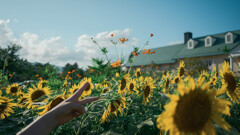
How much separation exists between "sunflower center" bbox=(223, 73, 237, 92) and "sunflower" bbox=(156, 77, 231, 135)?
2.67 ft

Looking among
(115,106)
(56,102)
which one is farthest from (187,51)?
(56,102)

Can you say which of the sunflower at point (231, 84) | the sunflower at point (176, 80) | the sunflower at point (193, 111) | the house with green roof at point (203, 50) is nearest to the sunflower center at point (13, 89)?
the sunflower at point (176, 80)

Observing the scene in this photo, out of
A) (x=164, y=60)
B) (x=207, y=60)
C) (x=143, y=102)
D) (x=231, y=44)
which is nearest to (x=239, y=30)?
(x=231, y=44)

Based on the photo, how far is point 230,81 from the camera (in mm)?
1576

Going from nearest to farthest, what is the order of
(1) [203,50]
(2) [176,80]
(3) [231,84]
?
(3) [231,84] < (2) [176,80] < (1) [203,50]

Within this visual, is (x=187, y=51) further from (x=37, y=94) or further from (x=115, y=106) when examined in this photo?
(x=115, y=106)

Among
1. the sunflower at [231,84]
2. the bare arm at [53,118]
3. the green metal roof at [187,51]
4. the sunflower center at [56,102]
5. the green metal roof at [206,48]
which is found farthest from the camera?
the green metal roof at [187,51]

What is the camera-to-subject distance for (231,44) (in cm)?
2611

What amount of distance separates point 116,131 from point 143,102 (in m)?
0.76

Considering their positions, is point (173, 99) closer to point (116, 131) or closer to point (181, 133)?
point (181, 133)

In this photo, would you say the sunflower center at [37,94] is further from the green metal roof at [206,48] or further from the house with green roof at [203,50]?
the green metal roof at [206,48]

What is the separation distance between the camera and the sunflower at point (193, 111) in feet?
2.73

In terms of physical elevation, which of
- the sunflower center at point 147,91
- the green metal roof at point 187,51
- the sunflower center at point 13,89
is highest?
the green metal roof at point 187,51

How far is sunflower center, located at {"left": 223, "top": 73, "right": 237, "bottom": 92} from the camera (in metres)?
1.57
